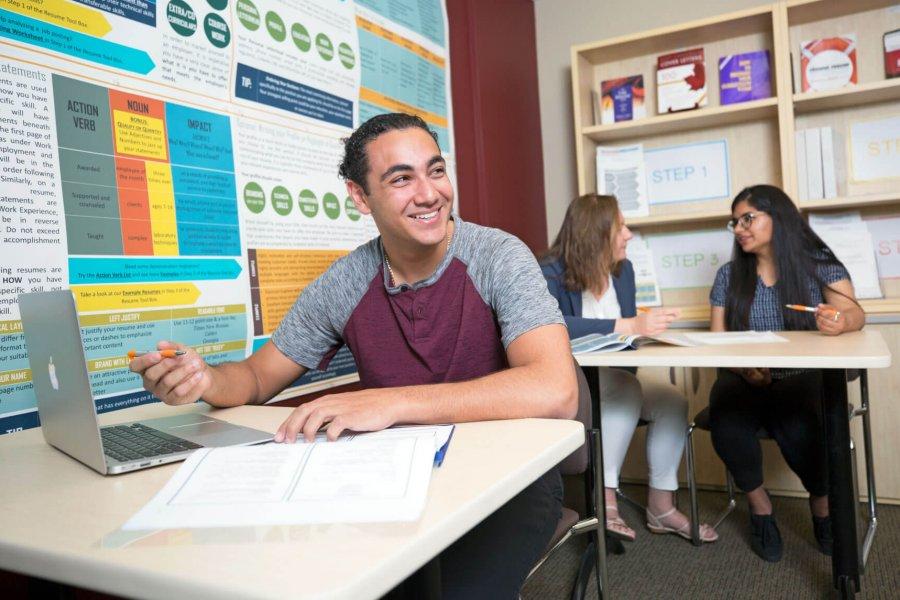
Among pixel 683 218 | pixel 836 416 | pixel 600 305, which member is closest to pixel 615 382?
pixel 600 305

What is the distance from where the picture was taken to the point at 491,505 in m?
0.71

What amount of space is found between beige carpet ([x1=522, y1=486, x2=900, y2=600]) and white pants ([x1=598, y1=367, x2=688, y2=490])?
25cm

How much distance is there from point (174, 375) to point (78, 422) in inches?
10.5

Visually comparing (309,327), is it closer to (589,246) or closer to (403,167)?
(403,167)

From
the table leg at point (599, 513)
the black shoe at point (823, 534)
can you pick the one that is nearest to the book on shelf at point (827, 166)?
the black shoe at point (823, 534)

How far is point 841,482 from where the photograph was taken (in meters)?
1.72

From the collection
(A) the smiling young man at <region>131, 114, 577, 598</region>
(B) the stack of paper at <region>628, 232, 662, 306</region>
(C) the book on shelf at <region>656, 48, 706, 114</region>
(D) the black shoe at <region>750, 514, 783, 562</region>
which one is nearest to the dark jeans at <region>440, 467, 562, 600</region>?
(A) the smiling young man at <region>131, 114, 577, 598</region>

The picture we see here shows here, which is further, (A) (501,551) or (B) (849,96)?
(B) (849,96)

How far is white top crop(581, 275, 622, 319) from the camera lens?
8.56 ft

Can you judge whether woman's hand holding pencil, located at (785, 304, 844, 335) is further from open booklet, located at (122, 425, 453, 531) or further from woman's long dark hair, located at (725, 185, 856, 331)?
open booklet, located at (122, 425, 453, 531)

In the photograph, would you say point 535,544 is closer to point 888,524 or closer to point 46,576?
point 46,576

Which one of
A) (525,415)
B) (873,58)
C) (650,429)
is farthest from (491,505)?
(873,58)

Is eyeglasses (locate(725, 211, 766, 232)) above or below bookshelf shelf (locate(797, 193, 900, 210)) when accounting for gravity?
below

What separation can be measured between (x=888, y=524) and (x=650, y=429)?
2.95 feet
